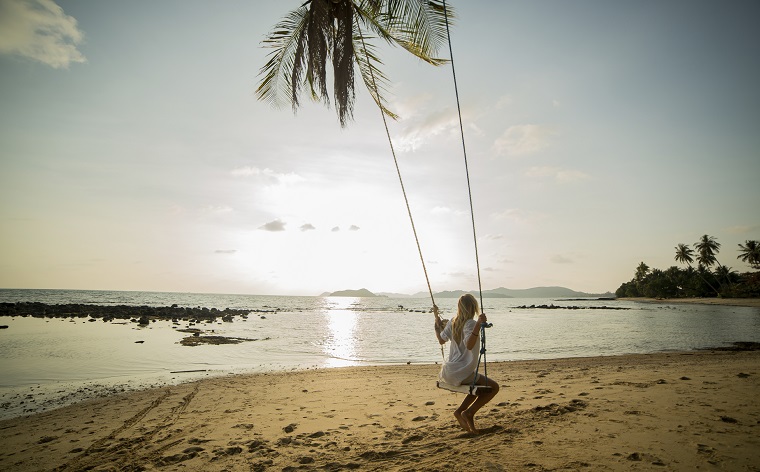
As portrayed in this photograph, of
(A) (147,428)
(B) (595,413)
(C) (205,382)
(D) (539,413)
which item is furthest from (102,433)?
(B) (595,413)

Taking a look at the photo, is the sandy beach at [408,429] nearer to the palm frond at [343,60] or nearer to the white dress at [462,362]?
the white dress at [462,362]

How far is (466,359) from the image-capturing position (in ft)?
16.2

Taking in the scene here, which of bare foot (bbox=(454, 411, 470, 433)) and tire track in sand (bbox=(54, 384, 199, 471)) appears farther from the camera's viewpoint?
bare foot (bbox=(454, 411, 470, 433))

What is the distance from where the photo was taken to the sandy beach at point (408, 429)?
4.19 meters

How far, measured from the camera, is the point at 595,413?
551cm

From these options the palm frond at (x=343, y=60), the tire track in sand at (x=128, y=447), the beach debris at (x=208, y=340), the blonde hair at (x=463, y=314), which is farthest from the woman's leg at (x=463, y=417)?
the beach debris at (x=208, y=340)

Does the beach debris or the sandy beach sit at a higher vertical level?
the sandy beach

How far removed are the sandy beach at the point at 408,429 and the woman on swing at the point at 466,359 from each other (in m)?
0.43

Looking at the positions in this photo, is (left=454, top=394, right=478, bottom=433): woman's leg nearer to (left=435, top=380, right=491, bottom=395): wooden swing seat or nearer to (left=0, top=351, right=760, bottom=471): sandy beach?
(left=0, top=351, right=760, bottom=471): sandy beach

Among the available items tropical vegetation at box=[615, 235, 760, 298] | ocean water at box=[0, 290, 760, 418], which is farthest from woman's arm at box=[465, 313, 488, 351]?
tropical vegetation at box=[615, 235, 760, 298]

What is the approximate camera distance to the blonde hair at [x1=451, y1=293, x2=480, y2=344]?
5.07 metres

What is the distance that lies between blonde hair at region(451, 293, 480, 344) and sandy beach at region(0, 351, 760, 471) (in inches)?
56.6

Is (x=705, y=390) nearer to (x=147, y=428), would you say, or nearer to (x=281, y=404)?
(x=281, y=404)

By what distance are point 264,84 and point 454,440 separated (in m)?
8.18
